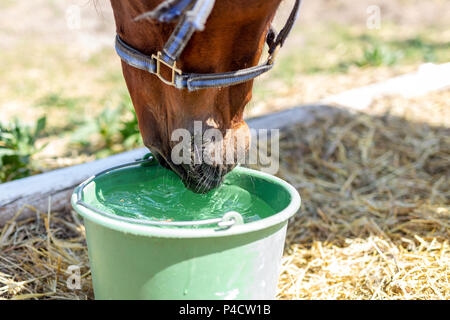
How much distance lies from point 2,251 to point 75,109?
2211mm

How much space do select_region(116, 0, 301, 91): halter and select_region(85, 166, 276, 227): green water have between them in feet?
1.40

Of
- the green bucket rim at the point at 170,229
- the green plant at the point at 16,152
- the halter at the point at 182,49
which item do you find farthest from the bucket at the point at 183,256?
the green plant at the point at 16,152

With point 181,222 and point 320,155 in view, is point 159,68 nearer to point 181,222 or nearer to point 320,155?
point 181,222

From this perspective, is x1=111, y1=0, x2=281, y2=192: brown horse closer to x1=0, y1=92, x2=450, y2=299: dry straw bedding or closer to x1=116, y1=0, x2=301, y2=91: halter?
x1=116, y1=0, x2=301, y2=91: halter

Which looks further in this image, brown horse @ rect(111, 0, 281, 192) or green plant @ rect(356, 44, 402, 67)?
green plant @ rect(356, 44, 402, 67)

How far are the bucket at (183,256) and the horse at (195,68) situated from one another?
21 centimetres

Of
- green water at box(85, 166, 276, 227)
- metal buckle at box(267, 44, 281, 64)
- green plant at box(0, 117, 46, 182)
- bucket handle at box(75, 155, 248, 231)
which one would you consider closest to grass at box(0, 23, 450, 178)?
green plant at box(0, 117, 46, 182)

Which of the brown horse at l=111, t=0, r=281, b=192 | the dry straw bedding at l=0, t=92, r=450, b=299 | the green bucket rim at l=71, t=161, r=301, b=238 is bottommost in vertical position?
the dry straw bedding at l=0, t=92, r=450, b=299

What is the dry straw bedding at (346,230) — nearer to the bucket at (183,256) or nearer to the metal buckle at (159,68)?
the bucket at (183,256)

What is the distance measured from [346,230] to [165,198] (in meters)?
0.88

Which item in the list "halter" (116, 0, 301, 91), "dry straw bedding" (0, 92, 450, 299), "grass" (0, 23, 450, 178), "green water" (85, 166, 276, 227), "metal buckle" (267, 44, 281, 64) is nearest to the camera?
"halter" (116, 0, 301, 91)

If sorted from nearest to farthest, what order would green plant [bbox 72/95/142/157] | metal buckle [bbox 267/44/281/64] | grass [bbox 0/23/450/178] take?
metal buckle [bbox 267/44/281/64] → green plant [bbox 72/95/142/157] → grass [bbox 0/23/450/178]

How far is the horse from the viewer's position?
119 cm

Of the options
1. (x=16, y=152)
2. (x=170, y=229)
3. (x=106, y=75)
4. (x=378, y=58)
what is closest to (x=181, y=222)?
(x=170, y=229)
